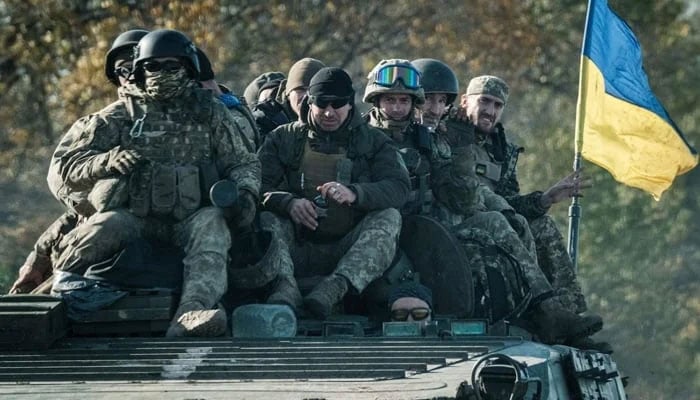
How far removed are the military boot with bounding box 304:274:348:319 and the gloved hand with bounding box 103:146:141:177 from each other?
1.30m

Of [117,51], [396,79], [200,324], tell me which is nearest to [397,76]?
[396,79]

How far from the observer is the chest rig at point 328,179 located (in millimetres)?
14062

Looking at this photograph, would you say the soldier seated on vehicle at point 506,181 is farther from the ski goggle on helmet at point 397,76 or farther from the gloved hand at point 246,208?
the gloved hand at point 246,208

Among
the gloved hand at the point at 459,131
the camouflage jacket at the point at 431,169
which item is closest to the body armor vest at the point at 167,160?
the camouflage jacket at the point at 431,169

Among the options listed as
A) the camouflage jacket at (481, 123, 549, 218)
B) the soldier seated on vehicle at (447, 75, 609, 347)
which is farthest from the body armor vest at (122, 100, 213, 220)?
the camouflage jacket at (481, 123, 549, 218)

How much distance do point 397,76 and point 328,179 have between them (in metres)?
1.40

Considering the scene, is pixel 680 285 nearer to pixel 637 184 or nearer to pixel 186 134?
pixel 637 184

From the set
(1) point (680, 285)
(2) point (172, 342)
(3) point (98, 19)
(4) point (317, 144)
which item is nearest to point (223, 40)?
(3) point (98, 19)

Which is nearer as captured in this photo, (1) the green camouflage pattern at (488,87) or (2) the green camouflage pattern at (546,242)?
(2) the green camouflage pattern at (546,242)

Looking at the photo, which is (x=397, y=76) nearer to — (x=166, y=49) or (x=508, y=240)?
(x=508, y=240)

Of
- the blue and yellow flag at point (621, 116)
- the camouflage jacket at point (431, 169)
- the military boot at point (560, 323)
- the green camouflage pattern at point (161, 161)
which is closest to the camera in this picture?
the green camouflage pattern at point (161, 161)

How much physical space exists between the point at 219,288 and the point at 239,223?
573 millimetres

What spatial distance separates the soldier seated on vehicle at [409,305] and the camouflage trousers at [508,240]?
1.25 m

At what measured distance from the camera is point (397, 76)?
15.2 m
